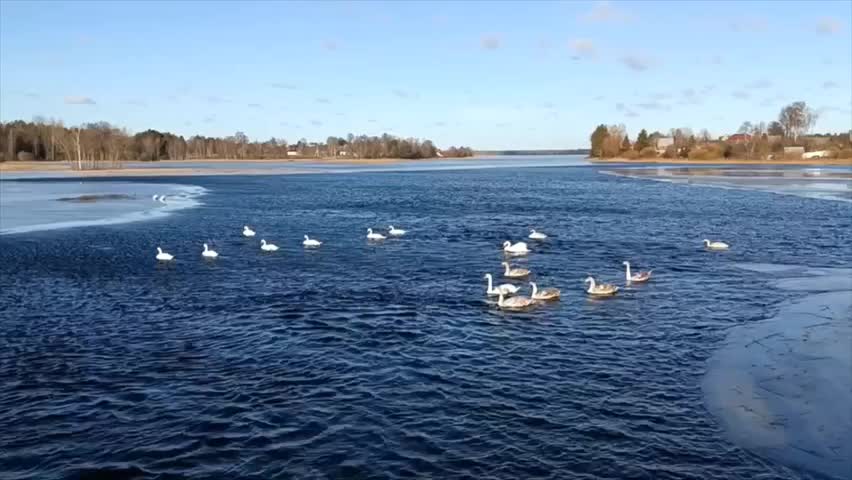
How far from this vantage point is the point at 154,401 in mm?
11773

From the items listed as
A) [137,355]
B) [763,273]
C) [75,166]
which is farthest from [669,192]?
[75,166]

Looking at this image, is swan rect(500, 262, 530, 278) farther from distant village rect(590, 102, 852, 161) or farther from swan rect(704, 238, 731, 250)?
distant village rect(590, 102, 852, 161)

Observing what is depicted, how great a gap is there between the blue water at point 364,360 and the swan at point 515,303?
0.35 metres

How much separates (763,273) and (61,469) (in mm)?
20684

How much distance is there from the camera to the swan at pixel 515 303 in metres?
17.9

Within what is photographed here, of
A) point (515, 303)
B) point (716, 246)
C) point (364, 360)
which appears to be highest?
point (716, 246)

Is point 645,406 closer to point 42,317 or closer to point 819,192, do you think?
point 42,317

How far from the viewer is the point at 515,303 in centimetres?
1792

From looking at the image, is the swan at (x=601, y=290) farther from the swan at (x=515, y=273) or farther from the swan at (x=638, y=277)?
the swan at (x=515, y=273)

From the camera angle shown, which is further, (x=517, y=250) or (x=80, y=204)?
(x=80, y=204)

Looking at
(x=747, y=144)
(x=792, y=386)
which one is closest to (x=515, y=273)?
(x=792, y=386)

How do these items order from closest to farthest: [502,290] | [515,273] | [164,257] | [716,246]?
[502,290]
[515,273]
[164,257]
[716,246]

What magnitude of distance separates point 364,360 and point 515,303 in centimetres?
543

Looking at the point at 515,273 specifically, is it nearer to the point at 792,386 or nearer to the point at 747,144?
the point at 792,386
